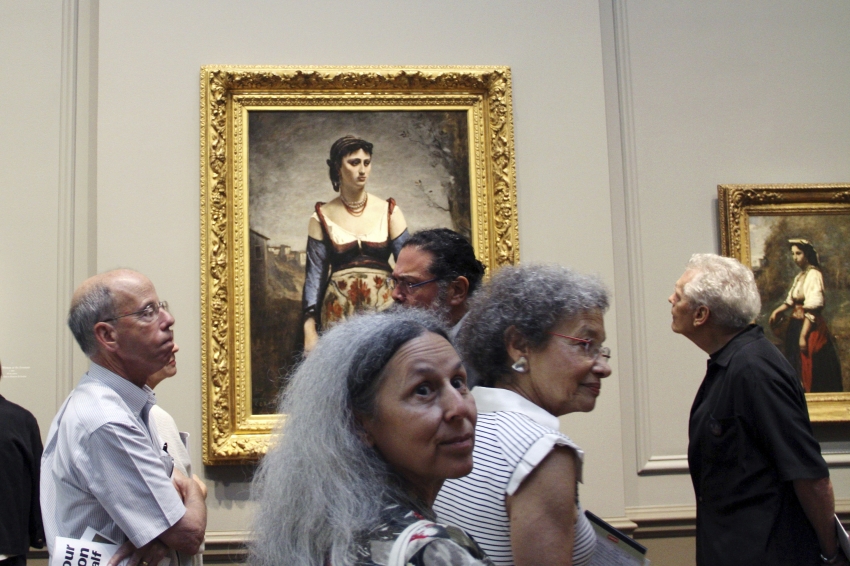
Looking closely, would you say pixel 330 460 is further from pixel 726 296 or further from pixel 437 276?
pixel 726 296

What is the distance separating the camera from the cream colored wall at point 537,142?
4785mm

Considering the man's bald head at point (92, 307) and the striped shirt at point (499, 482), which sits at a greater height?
the man's bald head at point (92, 307)

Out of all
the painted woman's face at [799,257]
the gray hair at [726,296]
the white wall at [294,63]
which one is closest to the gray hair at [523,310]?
the gray hair at [726,296]

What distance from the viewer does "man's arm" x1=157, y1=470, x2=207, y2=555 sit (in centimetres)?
261

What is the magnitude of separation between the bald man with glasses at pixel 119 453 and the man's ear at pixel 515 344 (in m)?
1.23

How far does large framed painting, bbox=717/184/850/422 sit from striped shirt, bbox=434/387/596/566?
3602 mm

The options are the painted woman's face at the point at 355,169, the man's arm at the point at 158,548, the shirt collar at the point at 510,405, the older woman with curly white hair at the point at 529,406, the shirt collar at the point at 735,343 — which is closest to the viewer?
the older woman with curly white hair at the point at 529,406

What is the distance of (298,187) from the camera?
490cm

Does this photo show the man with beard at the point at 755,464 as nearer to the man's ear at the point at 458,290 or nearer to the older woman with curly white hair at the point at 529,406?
the man's ear at the point at 458,290

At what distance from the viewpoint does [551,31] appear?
5.14 meters

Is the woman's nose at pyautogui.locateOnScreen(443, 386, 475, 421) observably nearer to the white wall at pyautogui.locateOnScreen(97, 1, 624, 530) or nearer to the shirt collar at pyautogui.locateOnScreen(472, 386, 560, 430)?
the shirt collar at pyautogui.locateOnScreen(472, 386, 560, 430)

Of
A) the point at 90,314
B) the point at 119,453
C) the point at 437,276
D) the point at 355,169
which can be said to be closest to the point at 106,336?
Result: the point at 90,314

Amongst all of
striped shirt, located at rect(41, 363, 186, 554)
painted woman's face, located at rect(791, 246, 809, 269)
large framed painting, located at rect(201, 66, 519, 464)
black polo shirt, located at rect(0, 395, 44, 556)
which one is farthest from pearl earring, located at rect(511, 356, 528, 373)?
painted woman's face, located at rect(791, 246, 809, 269)

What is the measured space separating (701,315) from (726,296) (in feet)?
0.45
